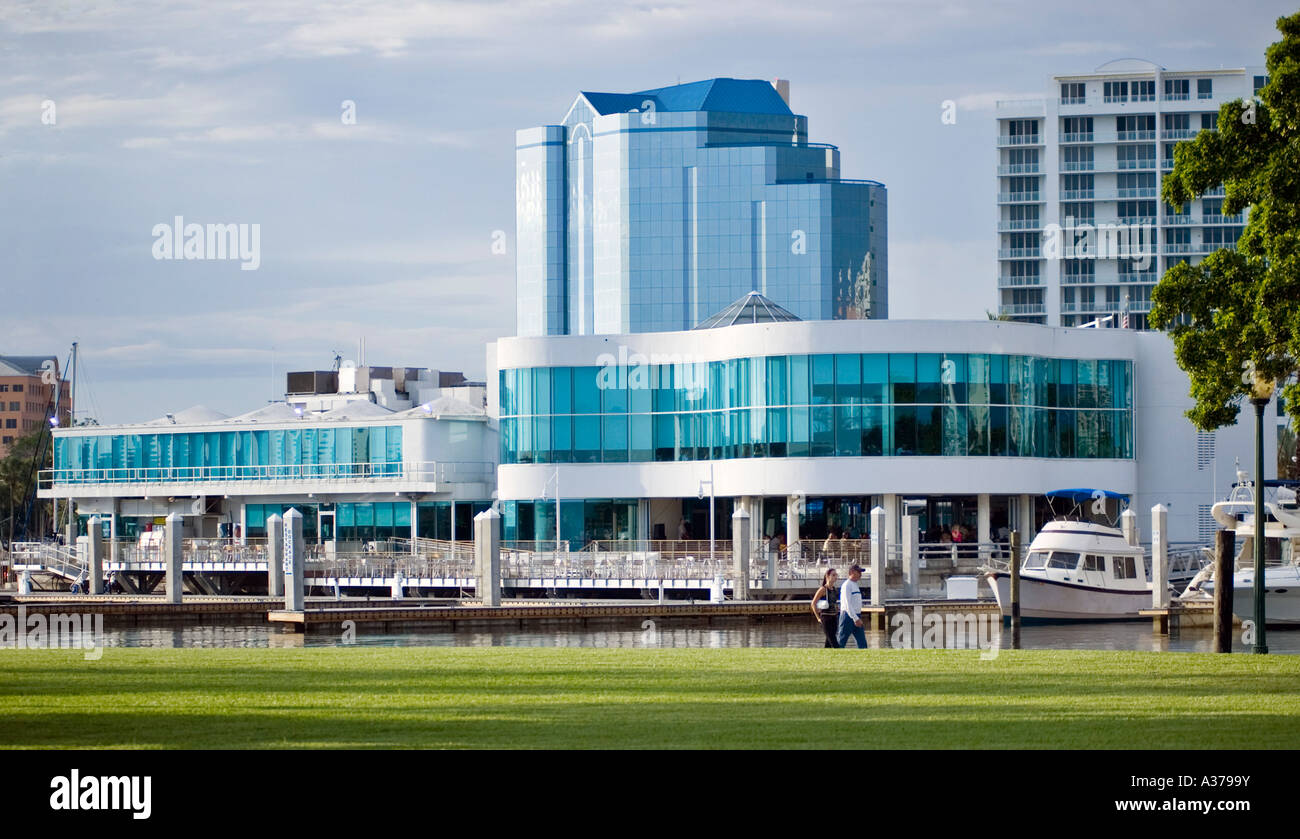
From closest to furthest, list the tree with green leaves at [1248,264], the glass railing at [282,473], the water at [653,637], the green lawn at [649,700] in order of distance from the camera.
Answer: the green lawn at [649,700], the tree with green leaves at [1248,264], the water at [653,637], the glass railing at [282,473]

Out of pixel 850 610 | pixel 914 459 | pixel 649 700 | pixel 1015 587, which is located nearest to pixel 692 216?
pixel 914 459

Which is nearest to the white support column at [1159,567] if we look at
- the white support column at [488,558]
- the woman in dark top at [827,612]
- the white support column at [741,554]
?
the white support column at [741,554]

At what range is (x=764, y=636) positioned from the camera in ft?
134

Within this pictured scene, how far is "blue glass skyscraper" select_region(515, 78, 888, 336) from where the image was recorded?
186m

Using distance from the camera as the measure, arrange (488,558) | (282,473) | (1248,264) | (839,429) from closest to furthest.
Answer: (1248,264) → (488,558) → (839,429) → (282,473)

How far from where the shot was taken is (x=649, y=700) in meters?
17.8

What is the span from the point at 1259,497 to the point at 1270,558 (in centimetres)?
2554

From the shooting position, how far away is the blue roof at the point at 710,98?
626ft

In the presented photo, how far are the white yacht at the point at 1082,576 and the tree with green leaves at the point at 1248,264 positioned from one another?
732 inches

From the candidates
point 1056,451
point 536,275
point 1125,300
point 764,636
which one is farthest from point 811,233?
point 764,636

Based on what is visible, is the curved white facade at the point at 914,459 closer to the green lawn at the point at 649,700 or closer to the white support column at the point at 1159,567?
the white support column at the point at 1159,567

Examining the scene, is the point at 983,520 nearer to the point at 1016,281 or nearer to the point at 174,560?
the point at 174,560
